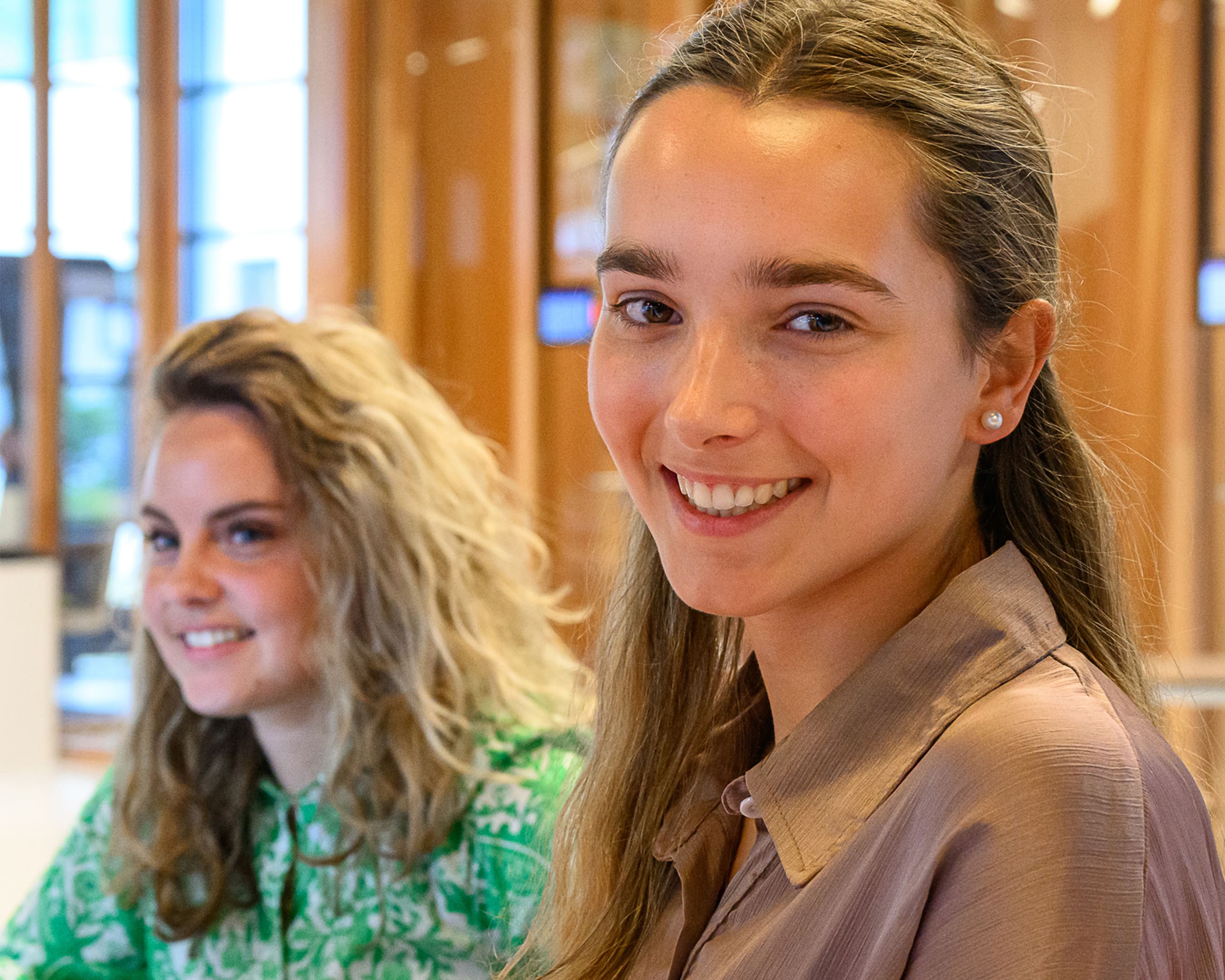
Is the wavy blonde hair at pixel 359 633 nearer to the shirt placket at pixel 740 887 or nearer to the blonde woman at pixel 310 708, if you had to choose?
the blonde woman at pixel 310 708

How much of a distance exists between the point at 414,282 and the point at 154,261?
138 centimetres

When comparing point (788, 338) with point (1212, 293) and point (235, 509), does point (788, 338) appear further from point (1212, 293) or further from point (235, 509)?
point (1212, 293)

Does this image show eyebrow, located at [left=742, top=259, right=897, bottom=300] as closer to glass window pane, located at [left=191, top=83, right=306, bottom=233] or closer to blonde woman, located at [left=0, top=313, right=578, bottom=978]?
blonde woman, located at [left=0, top=313, right=578, bottom=978]

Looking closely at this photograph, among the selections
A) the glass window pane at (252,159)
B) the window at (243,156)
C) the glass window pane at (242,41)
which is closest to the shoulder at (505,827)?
the window at (243,156)

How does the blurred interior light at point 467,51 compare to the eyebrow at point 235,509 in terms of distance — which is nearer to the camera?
the eyebrow at point 235,509

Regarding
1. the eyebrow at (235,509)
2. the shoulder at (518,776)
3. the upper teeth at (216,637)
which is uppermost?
the eyebrow at (235,509)

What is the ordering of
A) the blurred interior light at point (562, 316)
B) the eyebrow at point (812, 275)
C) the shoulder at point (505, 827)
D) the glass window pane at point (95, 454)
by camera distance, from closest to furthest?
the eyebrow at point (812, 275) → the shoulder at point (505, 827) → the blurred interior light at point (562, 316) → the glass window pane at point (95, 454)

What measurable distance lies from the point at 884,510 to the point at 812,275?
16cm

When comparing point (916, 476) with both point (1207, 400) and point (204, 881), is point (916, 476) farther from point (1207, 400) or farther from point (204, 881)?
point (1207, 400)

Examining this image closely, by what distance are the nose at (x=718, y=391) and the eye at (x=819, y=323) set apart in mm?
38

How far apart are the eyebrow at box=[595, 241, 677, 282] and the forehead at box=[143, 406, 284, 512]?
1.08 meters

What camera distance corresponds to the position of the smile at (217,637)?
1905 millimetres

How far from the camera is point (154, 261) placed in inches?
238

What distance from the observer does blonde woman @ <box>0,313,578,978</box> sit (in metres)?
1.85
